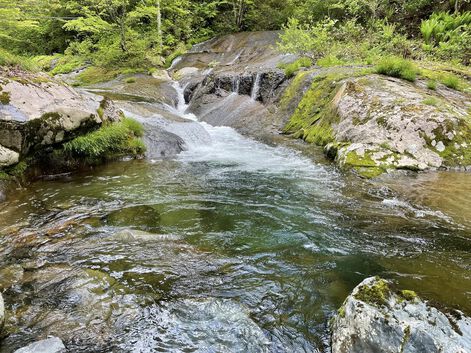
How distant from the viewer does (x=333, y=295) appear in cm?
332

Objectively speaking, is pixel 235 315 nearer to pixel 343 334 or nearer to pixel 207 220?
pixel 343 334

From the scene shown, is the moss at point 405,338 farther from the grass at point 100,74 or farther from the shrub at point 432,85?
the grass at point 100,74

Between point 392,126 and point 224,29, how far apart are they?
21859 mm

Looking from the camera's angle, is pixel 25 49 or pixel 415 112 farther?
pixel 25 49

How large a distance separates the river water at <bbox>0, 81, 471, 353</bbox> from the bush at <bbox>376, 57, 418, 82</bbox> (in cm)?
381

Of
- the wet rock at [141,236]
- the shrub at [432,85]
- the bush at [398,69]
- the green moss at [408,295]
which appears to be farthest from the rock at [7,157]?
the shrub at [432,85]

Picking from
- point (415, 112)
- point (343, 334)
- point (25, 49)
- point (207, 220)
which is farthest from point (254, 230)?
→ point (25, 49)

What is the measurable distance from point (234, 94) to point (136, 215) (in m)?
10.7

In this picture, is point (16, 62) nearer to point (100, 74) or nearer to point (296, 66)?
point (296, 66)

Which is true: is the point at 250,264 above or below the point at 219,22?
below

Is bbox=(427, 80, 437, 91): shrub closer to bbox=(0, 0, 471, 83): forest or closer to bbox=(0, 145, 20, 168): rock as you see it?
bbox=(0, 0, 471, 83): forest

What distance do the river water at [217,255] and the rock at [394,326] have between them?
266 mm

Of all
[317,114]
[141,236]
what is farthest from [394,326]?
[317,114]

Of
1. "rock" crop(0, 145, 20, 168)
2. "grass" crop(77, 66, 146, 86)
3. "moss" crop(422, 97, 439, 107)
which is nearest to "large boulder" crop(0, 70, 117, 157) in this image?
"rock" crop(0, 145, 20, 168)
